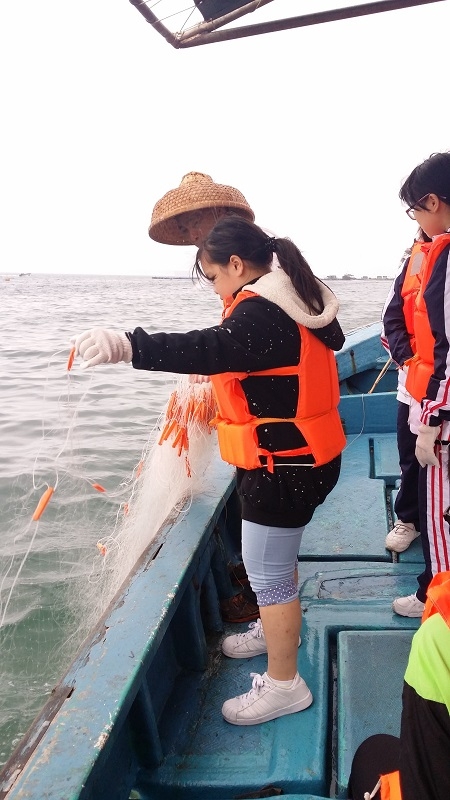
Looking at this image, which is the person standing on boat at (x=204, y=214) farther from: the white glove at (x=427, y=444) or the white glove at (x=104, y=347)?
the white glove at (x=104, y=347)

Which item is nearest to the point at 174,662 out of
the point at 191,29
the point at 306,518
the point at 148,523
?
the point at 148,523

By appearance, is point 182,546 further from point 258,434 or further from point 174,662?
point 258,434

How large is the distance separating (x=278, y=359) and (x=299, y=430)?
0.25 meters

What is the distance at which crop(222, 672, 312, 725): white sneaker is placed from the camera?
1.99 meters

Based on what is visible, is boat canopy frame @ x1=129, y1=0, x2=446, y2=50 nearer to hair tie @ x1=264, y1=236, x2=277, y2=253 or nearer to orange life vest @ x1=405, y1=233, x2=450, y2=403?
orange life vest @ x1=405, y1=233, x2=450, y2=403

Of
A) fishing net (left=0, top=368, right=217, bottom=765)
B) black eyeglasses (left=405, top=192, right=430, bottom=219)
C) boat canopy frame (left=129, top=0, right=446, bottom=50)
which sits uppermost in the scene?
boat canopy frame (left=129, top=0, right=446, bottom=50)

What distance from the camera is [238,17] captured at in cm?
264

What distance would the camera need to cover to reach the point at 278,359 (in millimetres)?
1742

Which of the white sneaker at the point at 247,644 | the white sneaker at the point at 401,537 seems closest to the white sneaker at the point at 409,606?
the white sneaker at the point at 247,644

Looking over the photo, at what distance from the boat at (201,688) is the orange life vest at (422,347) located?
3.23ft

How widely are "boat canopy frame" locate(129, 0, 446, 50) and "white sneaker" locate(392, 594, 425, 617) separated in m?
2.48

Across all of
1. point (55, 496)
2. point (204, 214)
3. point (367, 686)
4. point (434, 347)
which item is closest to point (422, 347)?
point (434, 347)

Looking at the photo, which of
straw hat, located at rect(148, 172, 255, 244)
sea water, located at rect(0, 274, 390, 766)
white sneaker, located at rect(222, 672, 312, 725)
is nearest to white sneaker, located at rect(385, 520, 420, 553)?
white sneaker, located at rect(222, 672, 312, 725)

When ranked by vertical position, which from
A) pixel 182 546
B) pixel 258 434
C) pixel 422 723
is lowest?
pixel 182 546
